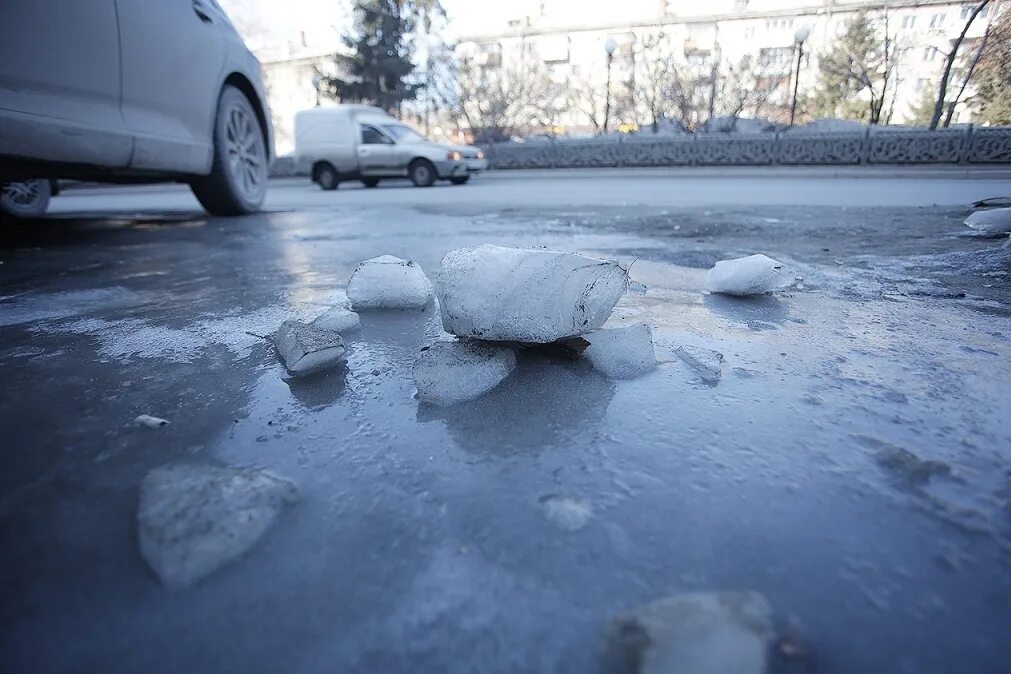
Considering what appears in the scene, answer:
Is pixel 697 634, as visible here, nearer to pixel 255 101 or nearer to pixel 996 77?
pixel 255 101

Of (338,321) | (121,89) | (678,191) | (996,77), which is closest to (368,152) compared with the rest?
(678,191)

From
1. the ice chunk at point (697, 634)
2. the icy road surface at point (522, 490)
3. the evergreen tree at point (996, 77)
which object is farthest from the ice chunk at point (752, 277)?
the evergreen tree at point (996, 77)

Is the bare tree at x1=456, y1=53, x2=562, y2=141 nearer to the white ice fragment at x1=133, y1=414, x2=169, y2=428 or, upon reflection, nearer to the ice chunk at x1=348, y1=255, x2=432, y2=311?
the ice chunk at x1=348, y1=255, x2=432, y2=311

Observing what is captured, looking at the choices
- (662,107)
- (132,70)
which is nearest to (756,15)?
(662,107)

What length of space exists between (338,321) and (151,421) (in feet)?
1.85

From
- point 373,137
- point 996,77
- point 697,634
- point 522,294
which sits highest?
point 996,77

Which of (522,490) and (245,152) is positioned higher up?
(245,152)

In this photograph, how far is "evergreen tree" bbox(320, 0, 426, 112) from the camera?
20.0 meters

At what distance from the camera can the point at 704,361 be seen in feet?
3.73

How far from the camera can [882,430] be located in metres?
0.86

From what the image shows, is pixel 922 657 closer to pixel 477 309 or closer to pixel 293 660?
pixel 293 660

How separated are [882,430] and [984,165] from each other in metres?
13.9

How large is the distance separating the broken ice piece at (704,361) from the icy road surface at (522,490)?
0.07 feet

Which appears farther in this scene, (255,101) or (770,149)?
(770,149)
